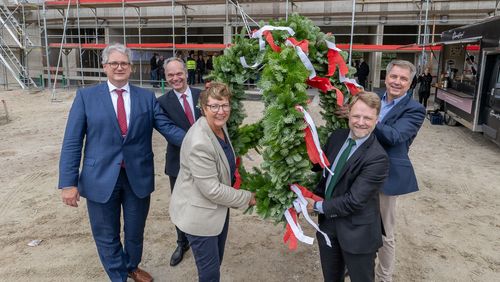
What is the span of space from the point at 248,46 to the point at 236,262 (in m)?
1.97

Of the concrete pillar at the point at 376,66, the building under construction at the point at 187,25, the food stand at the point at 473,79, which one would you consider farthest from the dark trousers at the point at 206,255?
the concrete pillar at the point at 376,66

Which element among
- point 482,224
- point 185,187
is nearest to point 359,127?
point 185,187

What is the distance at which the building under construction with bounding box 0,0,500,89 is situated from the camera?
1562 cm

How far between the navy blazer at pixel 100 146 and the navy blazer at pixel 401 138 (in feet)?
5.68

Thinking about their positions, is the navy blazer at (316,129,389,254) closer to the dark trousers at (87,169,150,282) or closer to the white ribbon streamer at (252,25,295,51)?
the white ribbon streamer at (252,25,295,51)

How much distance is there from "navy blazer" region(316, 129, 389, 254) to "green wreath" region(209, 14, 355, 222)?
0.95ft

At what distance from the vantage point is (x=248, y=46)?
2.82 m

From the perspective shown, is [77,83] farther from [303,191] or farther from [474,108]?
[303,191]

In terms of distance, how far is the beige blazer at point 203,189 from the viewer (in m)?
2.28

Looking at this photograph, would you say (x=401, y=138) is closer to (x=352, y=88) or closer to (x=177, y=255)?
(x=352, y=88)

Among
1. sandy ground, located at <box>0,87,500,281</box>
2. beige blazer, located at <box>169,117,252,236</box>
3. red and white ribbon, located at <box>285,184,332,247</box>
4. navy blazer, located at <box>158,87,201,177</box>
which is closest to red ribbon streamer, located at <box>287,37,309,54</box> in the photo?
beige blazer, located at <box>169,117,252,236</box>

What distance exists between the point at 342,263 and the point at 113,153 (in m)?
1.78

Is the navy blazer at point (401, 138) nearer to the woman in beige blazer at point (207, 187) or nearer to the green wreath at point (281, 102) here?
the green wreath at point (281, 102)

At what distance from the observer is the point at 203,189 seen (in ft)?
7.54
